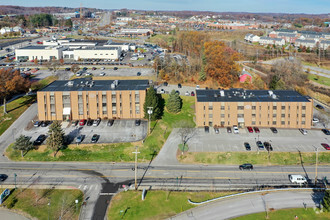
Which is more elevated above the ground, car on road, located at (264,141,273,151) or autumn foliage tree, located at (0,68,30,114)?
autumn foliage tree, located at (0,68,30,114)

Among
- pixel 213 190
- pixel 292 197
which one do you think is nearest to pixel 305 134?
pixel 292 197

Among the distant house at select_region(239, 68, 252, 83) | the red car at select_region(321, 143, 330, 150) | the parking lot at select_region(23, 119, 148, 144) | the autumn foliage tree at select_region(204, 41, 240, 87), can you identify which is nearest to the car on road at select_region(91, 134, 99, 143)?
the parking lot at select_region(23, 119, 148, 144)

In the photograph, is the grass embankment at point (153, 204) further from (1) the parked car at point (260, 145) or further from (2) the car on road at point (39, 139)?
(2) the car on road at point (39, 139)

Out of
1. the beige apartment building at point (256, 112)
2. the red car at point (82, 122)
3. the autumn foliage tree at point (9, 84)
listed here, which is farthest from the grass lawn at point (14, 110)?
the beige apartment building at point (256, 112)

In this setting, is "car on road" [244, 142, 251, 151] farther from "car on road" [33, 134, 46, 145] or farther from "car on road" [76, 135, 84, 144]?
"car on road" [33, 134, 46, 145]

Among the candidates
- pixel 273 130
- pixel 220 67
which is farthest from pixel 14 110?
pixel 273 130

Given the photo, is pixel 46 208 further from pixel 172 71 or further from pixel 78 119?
pixel 172 71
